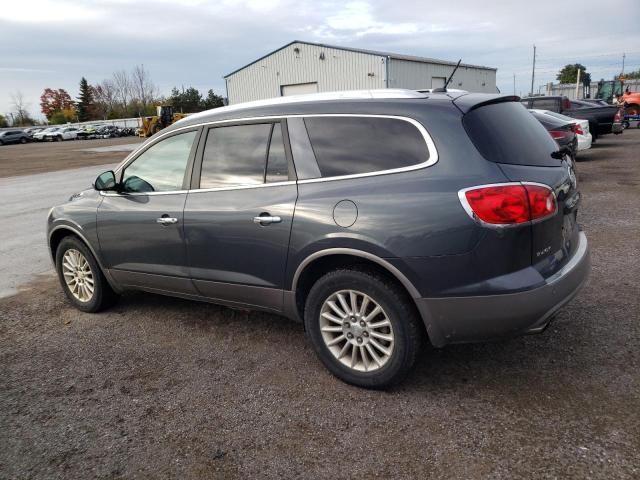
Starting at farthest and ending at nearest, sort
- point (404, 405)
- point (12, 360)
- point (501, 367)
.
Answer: point (12, 360) → point (501, 367) → point (404, 405)

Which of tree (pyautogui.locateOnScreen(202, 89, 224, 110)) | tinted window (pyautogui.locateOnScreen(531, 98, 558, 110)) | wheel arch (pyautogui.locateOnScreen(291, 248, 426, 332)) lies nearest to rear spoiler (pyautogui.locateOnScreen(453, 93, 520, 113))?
wheel arch (pyautogui.locateOnScreen(291, 248, 426, 332))

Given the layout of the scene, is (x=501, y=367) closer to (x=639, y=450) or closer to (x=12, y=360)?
(x=639, y=450)

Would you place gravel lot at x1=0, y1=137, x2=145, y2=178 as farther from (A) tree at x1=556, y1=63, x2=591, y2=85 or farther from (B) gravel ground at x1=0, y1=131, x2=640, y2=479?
(A) tree at x1=556, y1=63, x2=591, y2=85

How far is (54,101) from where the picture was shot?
104375 mm

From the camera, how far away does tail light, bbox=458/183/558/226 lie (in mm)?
2779

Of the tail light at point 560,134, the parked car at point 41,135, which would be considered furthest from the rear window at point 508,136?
the parked car at point 41,135

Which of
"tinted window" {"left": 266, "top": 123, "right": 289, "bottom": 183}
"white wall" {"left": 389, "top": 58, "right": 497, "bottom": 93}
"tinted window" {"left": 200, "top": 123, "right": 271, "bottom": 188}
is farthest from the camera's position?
"white wall" {"left": 389, "top": 58, "right": 497, "bottom": 93}

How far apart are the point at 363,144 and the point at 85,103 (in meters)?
99.4

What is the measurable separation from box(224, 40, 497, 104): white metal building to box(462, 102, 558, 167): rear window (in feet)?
93.1

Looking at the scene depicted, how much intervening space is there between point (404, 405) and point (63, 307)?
143 inches

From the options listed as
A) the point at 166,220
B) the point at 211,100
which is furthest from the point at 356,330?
the point at 211,100

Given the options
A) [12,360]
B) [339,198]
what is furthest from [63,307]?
[339,198]

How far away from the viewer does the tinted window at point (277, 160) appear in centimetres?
351

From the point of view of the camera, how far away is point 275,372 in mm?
3621
